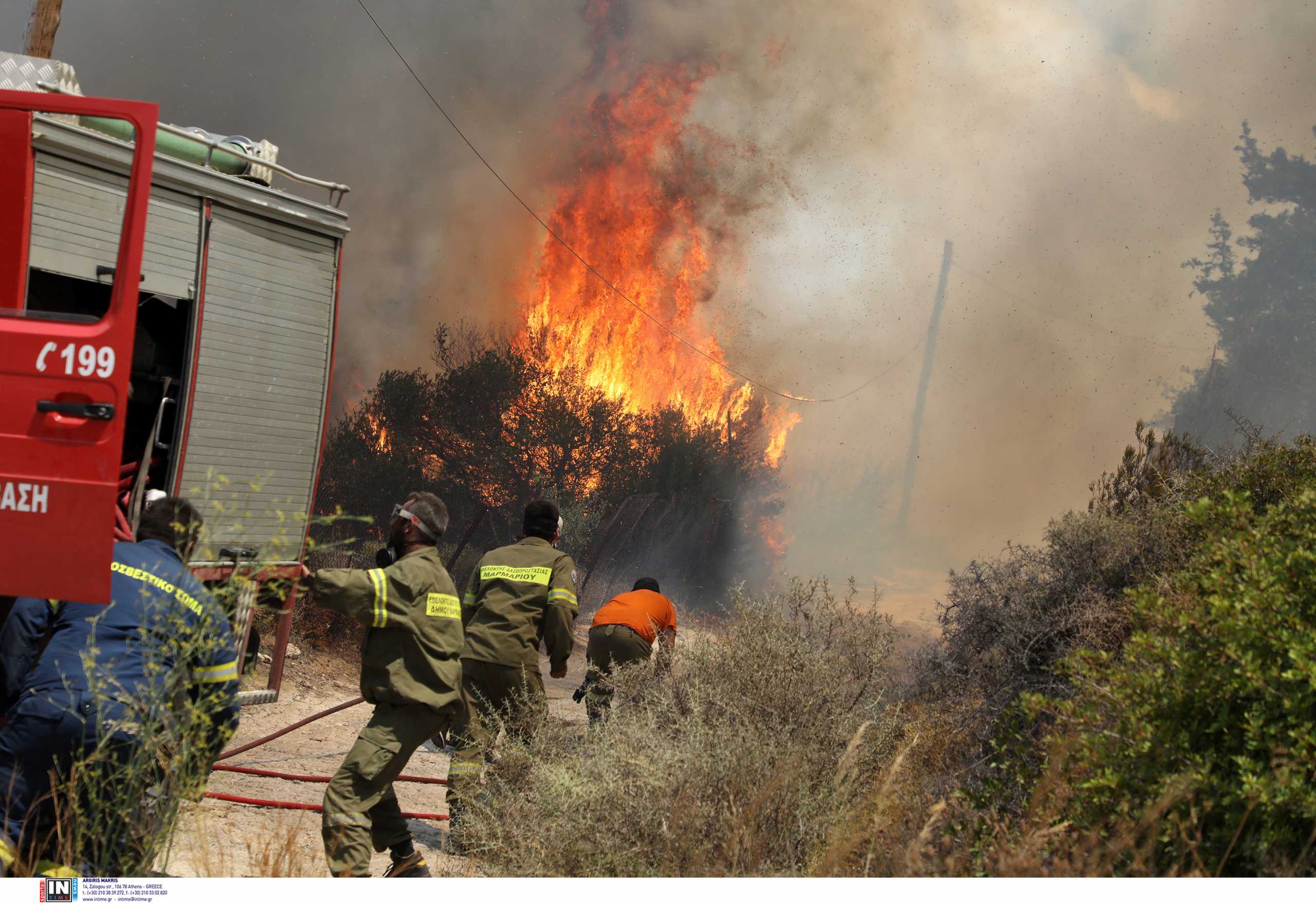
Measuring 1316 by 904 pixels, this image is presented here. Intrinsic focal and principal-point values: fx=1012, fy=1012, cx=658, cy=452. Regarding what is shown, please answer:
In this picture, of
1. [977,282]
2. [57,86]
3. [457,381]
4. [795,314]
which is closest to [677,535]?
[457,381]

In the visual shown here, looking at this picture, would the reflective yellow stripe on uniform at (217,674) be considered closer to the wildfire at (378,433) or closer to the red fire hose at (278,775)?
the red fire hose at (278,775)

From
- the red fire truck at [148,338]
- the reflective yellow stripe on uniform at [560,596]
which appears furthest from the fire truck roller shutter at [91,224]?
the reflective yellow stripe on uniform at [560,596]

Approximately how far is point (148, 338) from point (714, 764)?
4626 millimetres

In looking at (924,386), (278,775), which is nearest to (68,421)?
(278,775)

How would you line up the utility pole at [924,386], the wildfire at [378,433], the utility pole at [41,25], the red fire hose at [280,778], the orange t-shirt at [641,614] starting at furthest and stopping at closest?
the utility pole at [924,386] < the wildfire at [378,433] < the utility pole at [41,25] < the orange t-shirt at [641,614] < the red fire hose at [280,778]

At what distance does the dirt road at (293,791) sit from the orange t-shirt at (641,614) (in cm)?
77

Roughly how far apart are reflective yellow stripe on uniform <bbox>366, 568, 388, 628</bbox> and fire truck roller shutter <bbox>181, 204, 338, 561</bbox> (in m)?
1.58

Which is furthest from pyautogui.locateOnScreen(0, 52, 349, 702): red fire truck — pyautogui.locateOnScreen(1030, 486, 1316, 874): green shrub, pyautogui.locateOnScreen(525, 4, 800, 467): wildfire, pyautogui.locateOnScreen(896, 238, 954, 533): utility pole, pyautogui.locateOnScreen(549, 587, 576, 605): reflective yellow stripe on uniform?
pyautogui.locateOnScreen(896, 238, 954, 533): utility pole

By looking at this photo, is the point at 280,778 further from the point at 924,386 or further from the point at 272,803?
the point at 924,386

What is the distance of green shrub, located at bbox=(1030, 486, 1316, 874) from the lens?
10.4 ft

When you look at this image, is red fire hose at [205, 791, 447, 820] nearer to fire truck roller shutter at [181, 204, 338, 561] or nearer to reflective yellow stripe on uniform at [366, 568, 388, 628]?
fire truck roller shutter at [181, 204, 338, 561]

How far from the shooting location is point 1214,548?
395 centimetres

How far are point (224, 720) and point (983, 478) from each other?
24.0 meters

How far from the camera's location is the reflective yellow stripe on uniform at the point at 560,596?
19.4 feet
